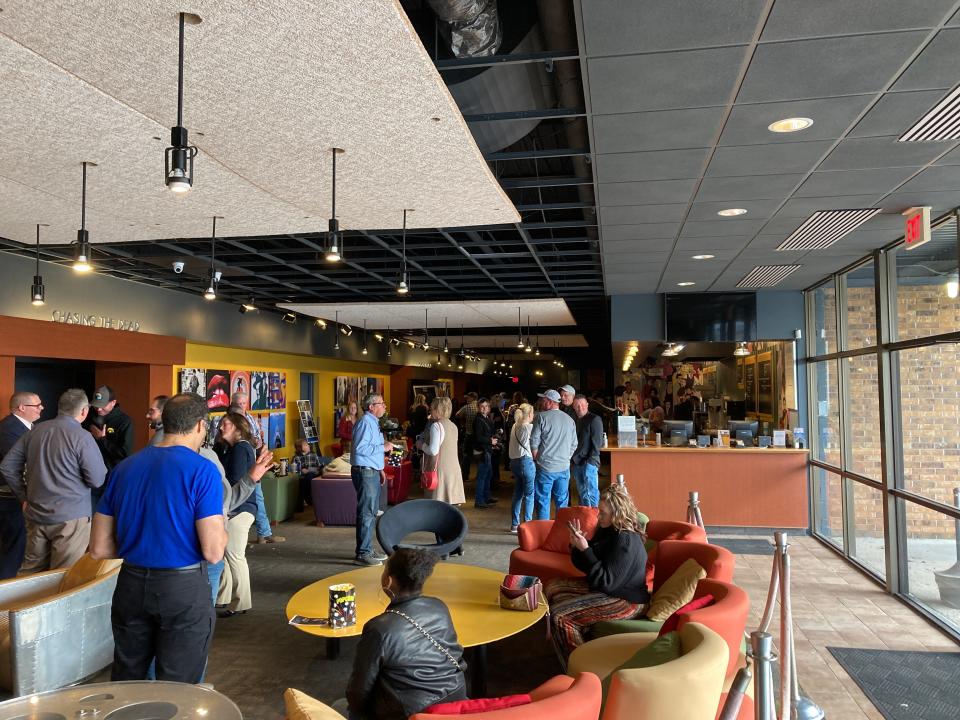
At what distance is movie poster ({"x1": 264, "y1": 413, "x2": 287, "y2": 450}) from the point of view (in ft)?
40.5

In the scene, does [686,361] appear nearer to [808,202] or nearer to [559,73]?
[808,202]

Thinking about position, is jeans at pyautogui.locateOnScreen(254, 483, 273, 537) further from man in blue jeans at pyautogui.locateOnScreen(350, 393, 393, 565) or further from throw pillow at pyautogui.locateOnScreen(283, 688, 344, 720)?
throw pillow at pyautogui.locateOnScreen(283, 688, 344, 720)

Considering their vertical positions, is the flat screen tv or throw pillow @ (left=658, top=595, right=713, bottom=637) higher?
the flat screen tv

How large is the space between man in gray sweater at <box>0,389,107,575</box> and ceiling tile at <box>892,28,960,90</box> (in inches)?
208

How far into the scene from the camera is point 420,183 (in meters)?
4.22

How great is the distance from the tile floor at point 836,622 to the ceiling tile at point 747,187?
10.3 ft

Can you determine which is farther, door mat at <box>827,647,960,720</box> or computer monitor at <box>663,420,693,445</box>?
computer monitor at <box>663,420,693,445</box>

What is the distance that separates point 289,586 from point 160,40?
480 centimetres

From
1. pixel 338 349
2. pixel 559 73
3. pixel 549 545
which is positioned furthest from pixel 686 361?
pixel 559 73

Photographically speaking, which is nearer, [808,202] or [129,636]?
[129,636]

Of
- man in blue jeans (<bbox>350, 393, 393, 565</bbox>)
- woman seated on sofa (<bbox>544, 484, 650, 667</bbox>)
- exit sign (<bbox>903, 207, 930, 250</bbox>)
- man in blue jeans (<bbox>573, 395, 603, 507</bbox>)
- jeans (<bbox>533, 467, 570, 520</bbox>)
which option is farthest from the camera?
man in blue jeans (<bbox>573, 395, 603, 507</bbox>)

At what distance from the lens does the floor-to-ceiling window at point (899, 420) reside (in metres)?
5.24

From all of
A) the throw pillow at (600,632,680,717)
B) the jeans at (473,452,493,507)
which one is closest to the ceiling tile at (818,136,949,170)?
the throw pillow at (600,632,680,717)

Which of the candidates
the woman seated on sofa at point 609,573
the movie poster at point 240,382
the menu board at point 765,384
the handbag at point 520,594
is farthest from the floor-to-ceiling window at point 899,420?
the movie poster at point 240,382
